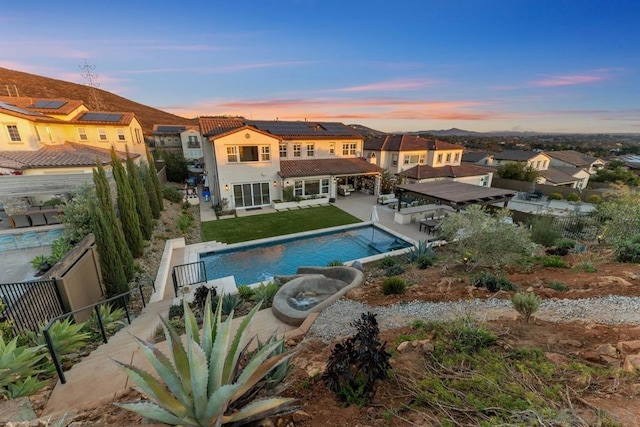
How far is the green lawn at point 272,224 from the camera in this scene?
15.7m

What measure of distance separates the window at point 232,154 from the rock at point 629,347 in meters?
20.9

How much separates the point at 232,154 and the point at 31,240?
39.6 ft

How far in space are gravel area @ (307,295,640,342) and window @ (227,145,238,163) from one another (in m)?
16.9

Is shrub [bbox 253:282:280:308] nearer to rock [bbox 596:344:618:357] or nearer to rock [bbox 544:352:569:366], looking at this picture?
rock [bbox 544:352:569:366]

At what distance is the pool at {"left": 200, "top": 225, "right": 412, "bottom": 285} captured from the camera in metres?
12.0

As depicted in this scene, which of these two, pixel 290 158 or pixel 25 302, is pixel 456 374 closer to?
pixel 25 302

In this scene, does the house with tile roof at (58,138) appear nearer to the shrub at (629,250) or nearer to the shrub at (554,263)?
the shrub at (554,263)

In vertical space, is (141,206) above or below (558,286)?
above

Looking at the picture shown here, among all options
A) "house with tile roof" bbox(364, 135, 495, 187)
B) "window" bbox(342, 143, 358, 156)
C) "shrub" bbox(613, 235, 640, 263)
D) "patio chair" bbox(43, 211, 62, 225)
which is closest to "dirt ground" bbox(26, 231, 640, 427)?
"shrub" bbox(613, 235, 640, 263)

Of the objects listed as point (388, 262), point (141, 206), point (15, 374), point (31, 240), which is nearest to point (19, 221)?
point (31, 240)

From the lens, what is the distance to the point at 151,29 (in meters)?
14.9

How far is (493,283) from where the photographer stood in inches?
267

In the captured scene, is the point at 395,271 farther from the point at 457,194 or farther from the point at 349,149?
the point at 349,149

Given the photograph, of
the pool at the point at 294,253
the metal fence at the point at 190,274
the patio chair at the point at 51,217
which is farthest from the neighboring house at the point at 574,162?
the patio chair at the point at 51,217
